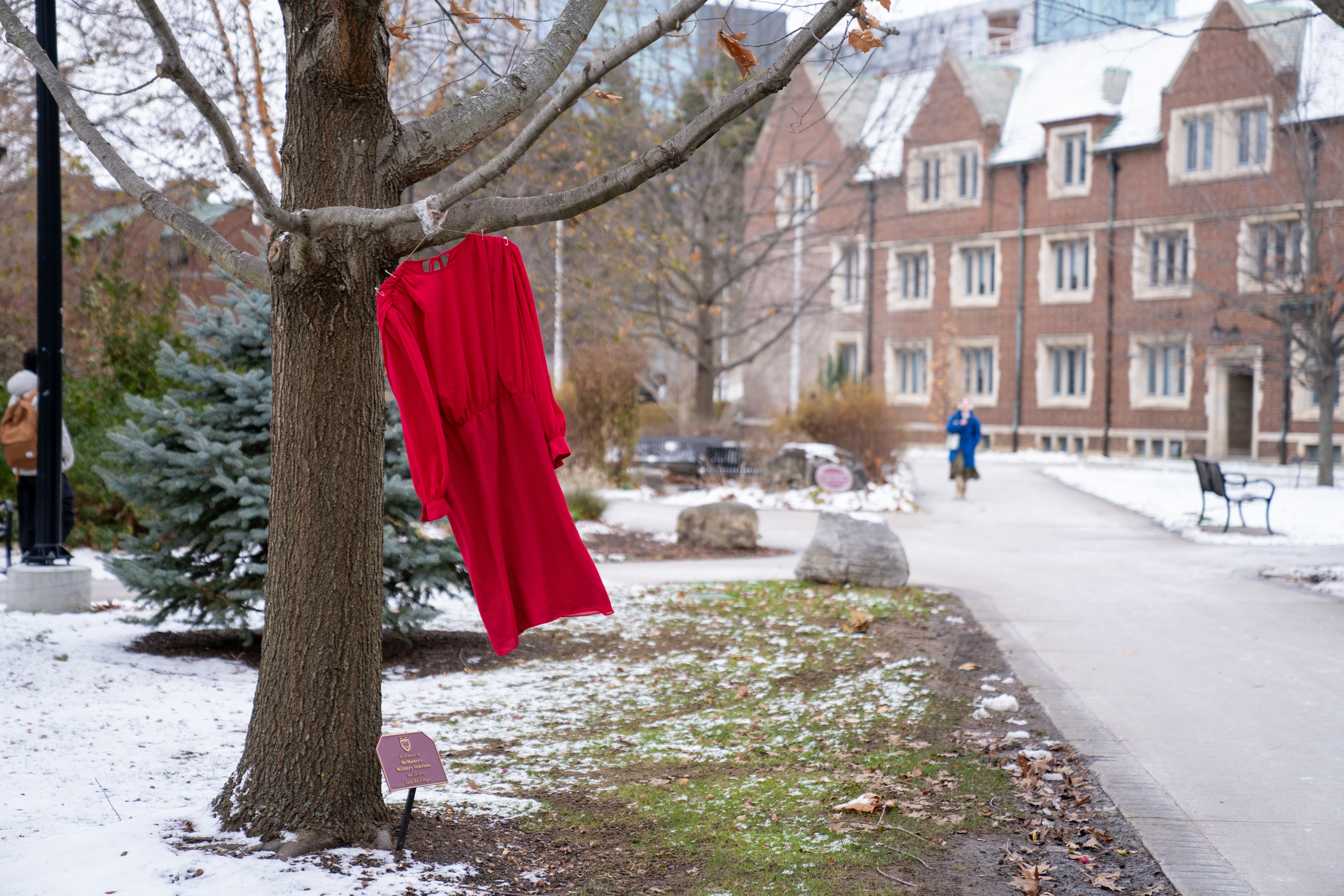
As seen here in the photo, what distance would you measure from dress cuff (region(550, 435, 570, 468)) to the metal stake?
1.27m

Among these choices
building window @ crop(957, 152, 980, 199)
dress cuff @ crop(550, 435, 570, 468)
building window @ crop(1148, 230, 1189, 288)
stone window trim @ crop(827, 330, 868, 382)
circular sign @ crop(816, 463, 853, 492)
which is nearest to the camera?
dress cuff @ crop(550, 435, 570, 468)

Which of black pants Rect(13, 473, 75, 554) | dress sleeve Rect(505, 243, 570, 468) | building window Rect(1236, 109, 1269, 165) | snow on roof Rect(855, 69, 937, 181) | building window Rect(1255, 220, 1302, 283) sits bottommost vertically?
black pants Rect(13, 473, 75, 554)

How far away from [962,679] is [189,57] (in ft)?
34.3

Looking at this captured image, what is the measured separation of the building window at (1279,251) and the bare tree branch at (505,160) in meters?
21.4

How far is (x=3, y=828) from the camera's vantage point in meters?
4.18

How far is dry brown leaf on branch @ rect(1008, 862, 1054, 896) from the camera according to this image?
397 cm

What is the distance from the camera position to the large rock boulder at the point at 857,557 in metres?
10.5

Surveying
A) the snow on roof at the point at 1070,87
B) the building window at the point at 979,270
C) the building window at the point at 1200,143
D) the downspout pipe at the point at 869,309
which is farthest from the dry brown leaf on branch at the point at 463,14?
the building window at the point at 979,270

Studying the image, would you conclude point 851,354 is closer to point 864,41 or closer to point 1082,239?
point 1082,239

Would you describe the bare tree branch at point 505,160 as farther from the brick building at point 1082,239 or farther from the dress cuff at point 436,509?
the brick building at point 1082,239

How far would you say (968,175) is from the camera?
37219 mm

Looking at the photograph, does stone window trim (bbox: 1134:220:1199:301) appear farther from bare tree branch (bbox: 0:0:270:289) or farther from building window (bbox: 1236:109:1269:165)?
bare tree branch (bbox: 0:0:270:289)

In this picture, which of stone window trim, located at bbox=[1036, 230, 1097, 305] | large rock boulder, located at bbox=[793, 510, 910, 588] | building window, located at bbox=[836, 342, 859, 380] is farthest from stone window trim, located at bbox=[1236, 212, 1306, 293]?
large rock boulder, located at bbox=[793, 510, 910, 588]

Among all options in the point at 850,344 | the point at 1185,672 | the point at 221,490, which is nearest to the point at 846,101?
the point at 850,344
